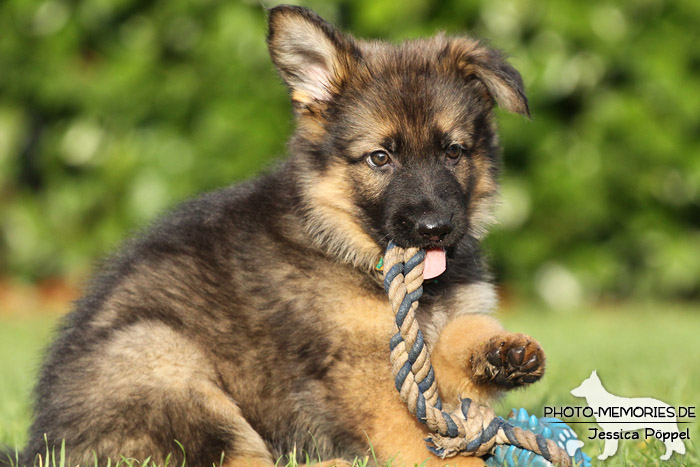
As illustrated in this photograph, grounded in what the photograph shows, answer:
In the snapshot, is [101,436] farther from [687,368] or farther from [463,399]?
[687,368]

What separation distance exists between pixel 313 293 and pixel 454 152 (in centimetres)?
80

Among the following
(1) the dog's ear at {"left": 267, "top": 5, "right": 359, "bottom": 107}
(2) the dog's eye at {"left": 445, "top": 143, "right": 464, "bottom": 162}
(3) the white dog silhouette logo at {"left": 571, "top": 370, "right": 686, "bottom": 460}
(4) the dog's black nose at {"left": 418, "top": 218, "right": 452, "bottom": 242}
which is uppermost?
(1) the dog's ear at {"left": 267, "top": 5, "right": 359, "bottom": 107}

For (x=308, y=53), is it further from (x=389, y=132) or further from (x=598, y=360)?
(x=598, y=360)

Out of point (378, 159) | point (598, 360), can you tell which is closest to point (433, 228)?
point (378, 159)

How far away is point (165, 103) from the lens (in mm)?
7684

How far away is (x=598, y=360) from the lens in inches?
239

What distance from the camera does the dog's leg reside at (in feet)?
9.62

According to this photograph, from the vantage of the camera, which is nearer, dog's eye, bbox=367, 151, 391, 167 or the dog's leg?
the dog's leg

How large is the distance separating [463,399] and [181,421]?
0.99 meters

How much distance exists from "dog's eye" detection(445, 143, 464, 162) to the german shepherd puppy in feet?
0.07

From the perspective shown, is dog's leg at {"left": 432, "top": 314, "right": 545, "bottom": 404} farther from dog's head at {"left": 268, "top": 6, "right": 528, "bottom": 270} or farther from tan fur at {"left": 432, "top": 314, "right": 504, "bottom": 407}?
dog's head at {"left": 268, "top": 6, "right": 528, "bottom": 270}

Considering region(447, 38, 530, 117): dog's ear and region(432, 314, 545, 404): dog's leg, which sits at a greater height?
region(447, 38, 530, 117): dog's ear

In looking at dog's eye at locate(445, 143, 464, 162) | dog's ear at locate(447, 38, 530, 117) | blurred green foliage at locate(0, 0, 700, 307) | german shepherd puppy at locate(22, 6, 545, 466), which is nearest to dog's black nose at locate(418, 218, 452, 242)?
german shepherd puppy at locate(22, 6, 545, 466)

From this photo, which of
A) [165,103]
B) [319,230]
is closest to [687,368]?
[319,230]
